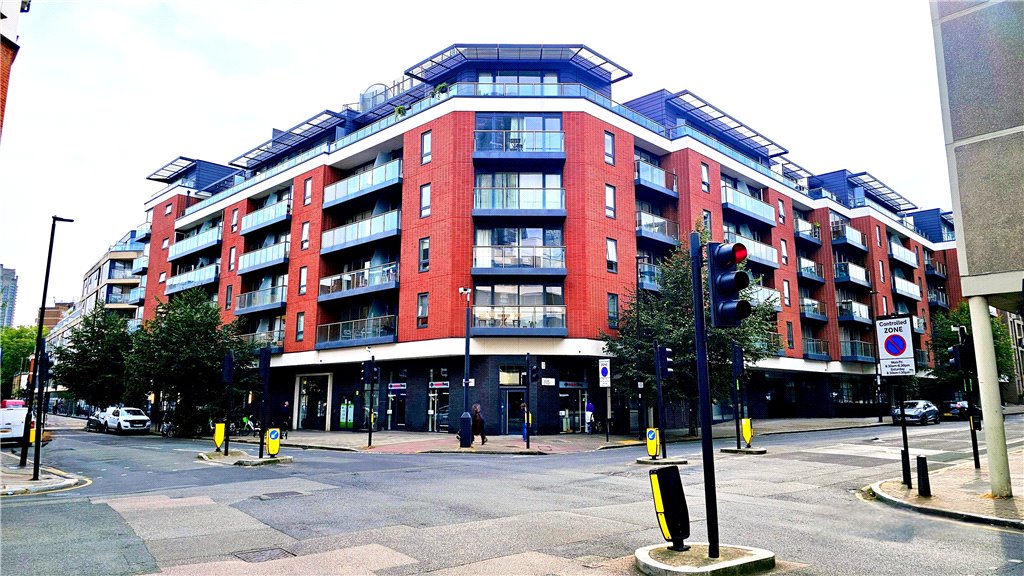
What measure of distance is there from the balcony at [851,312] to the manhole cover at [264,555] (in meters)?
52.3

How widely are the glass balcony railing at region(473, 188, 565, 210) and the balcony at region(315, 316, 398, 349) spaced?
788 cm

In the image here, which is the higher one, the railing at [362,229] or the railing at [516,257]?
the railing at [362,229]

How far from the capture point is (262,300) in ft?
145

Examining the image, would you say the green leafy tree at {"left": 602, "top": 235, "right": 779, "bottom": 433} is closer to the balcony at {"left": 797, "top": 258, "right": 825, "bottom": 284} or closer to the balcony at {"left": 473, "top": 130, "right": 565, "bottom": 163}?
the balcony at {"left": 473, "top": 130, "right": 565, "bottom": 163}

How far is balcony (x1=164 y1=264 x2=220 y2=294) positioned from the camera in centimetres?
4967

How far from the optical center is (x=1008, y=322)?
77.1m

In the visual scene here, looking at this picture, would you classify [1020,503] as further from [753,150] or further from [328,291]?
[753,150]

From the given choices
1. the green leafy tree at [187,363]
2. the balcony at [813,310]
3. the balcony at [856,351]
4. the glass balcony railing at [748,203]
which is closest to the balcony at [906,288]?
the balcony at [856,351]

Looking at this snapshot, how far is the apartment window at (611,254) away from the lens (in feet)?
113

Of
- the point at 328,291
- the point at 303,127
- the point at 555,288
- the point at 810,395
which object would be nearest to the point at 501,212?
the point at 555,288

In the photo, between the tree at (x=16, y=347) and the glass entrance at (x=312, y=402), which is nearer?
the glass entrance at (x=312, y=402)

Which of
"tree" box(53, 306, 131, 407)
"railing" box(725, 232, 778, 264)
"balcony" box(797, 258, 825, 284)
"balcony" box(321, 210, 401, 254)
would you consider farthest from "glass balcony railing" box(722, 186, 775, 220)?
"tree" box(53, 306, 131, 407)

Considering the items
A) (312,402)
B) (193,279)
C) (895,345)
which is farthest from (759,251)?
(193,279)

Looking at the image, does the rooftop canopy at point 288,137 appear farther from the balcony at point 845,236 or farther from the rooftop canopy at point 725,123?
the balcony at point 845,236
